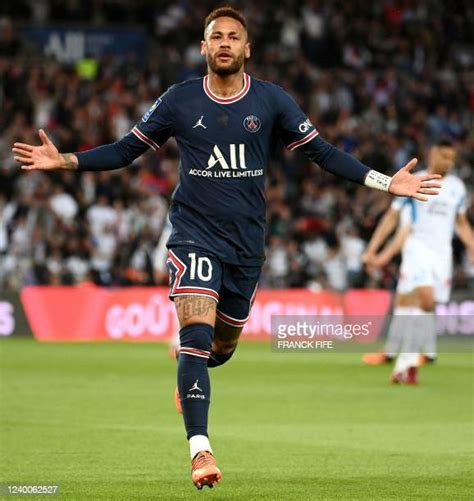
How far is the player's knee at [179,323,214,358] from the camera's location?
7.96 metres

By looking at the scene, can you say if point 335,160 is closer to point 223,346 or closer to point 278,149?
point 223,346

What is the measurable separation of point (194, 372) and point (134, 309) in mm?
15736

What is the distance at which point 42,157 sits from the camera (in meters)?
8.17

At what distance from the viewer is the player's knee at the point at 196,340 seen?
7.96 meters

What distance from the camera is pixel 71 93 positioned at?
92.2 ft

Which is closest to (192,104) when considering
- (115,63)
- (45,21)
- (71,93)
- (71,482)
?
(71,482)

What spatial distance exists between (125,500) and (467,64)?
92.2ft

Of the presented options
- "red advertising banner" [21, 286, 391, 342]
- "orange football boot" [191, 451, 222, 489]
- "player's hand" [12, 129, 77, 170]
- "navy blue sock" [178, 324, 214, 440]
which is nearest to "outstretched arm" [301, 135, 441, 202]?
"navy blue sock" [178, 324, 214, 440]

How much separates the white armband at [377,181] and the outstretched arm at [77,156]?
1397 mm

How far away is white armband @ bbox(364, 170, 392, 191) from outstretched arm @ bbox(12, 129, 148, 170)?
1.40 meters

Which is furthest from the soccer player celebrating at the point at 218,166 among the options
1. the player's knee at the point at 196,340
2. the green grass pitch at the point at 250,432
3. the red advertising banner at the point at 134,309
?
the red advertising banner at the point at 134,309

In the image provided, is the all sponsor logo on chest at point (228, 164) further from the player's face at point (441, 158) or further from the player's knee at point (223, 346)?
the player's face at point (441, 158)

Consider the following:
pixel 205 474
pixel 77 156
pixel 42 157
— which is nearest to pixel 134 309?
pixel 77 156

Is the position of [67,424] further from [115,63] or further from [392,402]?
[115,63]
